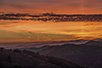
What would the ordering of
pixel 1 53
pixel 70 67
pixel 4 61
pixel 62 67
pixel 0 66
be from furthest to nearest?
pixel 70 67 < pixel 62 67 < pixel 1 53 < pixel 4 61 < pixel 0 66

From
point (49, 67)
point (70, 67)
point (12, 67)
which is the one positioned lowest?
point (70, 67)

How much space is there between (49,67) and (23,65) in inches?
338

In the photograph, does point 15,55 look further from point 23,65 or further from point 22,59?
point 23,65

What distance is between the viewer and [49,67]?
53875 mm

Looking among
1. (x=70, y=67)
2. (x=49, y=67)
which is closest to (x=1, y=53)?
(x=49, y=67)

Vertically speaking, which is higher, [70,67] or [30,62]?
[30,62]

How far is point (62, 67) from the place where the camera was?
65.5 metres

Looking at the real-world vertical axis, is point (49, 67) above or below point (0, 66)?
below

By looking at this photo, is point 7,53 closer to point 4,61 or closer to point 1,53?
point 1,53

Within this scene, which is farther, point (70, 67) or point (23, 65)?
point (70, 67)

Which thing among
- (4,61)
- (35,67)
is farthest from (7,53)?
(35,67)

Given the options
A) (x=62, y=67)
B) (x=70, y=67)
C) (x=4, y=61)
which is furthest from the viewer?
(x=70, y=67)

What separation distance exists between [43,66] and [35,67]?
3357mm

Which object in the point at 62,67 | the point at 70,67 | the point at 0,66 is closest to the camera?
the point at 0,66
